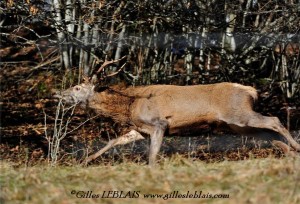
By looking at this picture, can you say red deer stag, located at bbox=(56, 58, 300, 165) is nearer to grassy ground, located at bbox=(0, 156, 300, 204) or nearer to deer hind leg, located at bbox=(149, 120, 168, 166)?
deer hind leg, located at bbox=(149, 120, 168, 166)

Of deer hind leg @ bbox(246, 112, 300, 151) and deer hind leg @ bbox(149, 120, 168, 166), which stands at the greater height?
deer hind leg @ bbox(246, 112, 300, 151)

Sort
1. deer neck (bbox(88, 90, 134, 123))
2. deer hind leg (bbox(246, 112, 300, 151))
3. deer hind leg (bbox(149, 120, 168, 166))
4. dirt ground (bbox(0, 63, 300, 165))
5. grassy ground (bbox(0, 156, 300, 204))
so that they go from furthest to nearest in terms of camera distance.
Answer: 1. dirt ground (bbox(0, 63, 300, 165))
2. deer neck (bbox(88, 90, 134, 123))
3. deer hind leg (bbox(149, 120, 168, 166))
4. deer hind leg (bbox(246, 112, 300, 151))
5. grassy ground (bbox(0, 156, 300, 204))

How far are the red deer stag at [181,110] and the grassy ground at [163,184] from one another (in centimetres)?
369

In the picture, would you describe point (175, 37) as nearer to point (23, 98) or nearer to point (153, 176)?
point (23, 98)

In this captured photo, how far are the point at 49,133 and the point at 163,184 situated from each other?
9816mm

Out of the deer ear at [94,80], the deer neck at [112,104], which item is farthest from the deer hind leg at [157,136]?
the deer ear at [94,80]

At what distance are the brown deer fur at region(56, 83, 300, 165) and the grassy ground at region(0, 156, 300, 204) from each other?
12.3 ft

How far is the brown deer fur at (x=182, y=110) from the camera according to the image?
36.8 ft

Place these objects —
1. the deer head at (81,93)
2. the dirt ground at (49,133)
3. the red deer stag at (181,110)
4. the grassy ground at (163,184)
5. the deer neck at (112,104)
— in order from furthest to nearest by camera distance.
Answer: the dirt ground at (49,133) < the deer head at (81,93) < the deer neck at (112,104) < the red deer stag at (181,110) < the grassy ground at (163,184)

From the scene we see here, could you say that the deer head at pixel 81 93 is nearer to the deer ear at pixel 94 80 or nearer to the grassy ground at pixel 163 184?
the deer ear at pixel 94 80

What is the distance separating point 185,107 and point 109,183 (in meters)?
5.00

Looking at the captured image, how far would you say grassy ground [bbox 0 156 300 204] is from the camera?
6156 millimetres

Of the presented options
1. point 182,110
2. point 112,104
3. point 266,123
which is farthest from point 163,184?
point 112,104

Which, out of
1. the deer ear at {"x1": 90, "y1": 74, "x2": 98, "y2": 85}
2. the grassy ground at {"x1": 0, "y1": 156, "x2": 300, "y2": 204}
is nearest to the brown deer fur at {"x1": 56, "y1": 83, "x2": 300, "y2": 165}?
the deer ear at {"x1": 90, "y1": 74, "x2": 98, "y2": 85}
